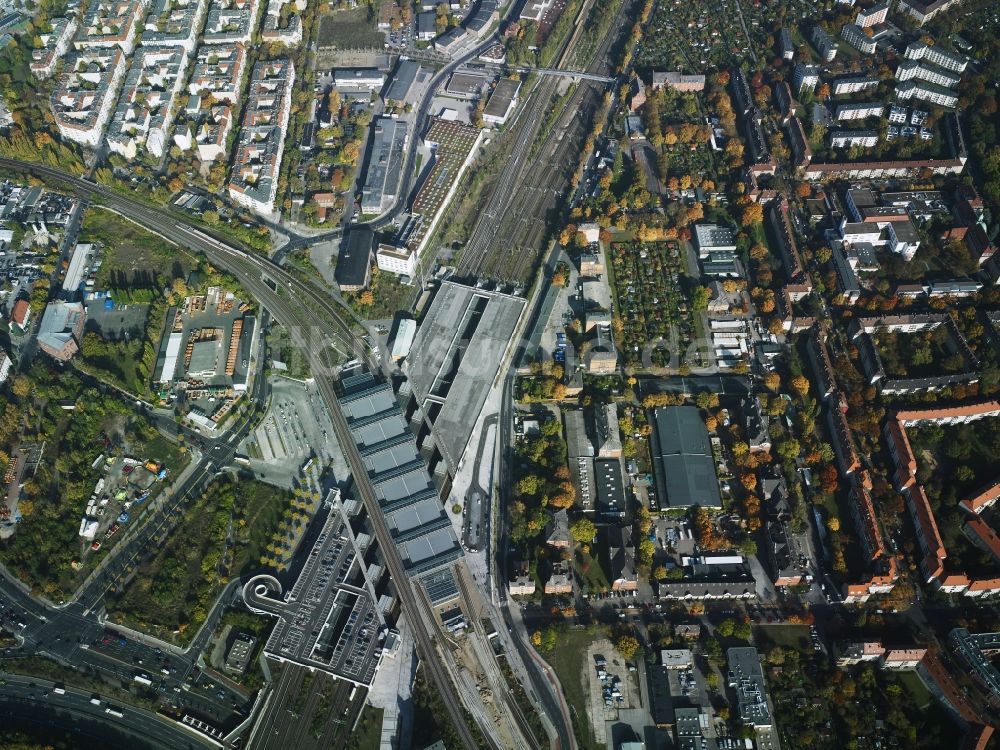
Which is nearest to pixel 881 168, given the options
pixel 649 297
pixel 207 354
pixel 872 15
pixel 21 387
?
pixel 872 15

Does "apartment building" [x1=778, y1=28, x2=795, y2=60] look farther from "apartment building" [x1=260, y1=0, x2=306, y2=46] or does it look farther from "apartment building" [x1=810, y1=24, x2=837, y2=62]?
"apartment building" [x1=260, y1=0, x2=306, y2=46]

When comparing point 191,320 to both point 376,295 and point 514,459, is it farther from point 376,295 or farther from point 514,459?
point 514,459

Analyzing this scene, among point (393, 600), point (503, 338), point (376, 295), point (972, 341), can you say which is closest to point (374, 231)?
point (376, 295)

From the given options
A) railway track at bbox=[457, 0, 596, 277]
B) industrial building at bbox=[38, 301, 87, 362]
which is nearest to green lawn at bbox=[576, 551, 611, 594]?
railway track at bbox=[457, 0, 596, 277]

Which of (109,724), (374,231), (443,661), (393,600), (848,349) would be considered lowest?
(109,724)

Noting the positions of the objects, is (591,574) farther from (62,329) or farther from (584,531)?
(62,329)

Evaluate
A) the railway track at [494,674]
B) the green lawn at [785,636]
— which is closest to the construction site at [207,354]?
the railway track at [494,674]

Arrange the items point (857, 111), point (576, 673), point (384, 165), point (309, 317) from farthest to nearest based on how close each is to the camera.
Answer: point (857, 111), point (384, 165), point (309, 317), point (576, 673)

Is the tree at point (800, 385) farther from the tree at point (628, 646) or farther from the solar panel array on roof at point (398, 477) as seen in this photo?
the solar panel array on roof at point (398, 477)
